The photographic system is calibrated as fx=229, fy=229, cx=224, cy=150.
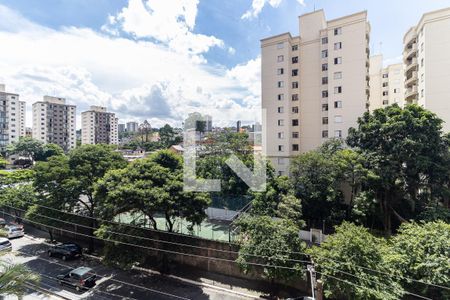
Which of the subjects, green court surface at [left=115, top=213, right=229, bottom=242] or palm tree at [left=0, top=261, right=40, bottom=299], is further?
green court surface at [left=115, top=213, right=229, bottom=242]

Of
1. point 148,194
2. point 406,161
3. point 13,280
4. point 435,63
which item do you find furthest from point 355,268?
point 435,63

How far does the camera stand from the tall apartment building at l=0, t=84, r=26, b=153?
49397 millimetres

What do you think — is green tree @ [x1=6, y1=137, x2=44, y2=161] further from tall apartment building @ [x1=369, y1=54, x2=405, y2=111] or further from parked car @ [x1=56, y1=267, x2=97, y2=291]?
tall apartment building @ [x1=369, y1=54, x2=405, y2=111]

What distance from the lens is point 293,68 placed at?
24.4m

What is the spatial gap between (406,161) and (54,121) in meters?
73.0

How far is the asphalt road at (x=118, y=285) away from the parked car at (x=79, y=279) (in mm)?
251

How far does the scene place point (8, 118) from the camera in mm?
50438

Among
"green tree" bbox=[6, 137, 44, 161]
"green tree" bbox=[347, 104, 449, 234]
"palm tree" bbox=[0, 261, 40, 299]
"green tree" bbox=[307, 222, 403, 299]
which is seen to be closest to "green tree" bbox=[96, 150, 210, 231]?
"palm tree" bbox=[0, 261, 40, 299]

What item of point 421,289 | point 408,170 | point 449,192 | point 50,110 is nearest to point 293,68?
point 408,170

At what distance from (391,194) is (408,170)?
6.42 ft

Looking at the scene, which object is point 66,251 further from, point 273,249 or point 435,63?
point 435,63

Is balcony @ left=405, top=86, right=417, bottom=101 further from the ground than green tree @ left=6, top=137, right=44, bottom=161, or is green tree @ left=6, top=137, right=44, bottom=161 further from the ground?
balcony @ left=405, top=86, right=417, bottom=101

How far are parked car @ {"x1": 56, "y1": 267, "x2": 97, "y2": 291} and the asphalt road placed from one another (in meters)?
0.25

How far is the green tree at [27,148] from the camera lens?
4528 cm
